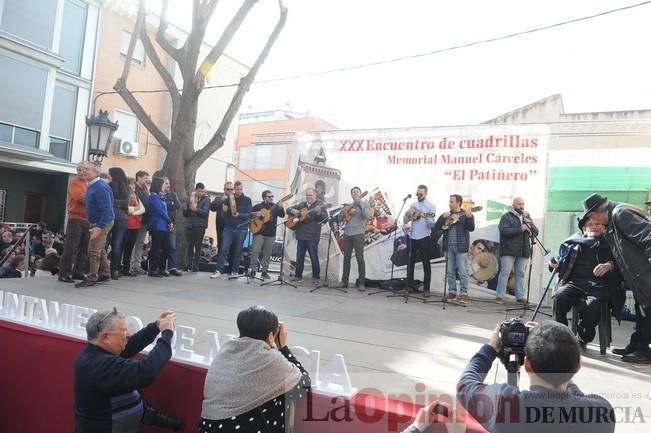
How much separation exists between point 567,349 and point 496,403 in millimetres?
329

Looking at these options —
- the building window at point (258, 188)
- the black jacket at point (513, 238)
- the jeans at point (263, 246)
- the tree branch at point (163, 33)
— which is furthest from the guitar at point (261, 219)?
the building window at point (258, 188)

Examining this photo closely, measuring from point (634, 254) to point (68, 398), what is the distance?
457 cm

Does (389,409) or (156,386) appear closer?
(389,409)

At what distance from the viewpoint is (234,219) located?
774cm

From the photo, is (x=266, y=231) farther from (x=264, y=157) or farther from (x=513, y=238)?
(x=264, y=157)

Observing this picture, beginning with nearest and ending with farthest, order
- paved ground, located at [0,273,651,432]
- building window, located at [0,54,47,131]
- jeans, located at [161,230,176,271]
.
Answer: paved ground, located at [0,273,651,432]
jeans, located at [161,230,176,271]
building window, located at [0,54,47,131]

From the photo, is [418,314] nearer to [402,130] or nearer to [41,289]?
[402,130]

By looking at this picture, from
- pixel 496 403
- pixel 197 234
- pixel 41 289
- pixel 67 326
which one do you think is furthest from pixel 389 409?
pixel 197 234

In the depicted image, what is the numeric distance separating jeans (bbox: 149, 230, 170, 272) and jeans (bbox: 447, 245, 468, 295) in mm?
4574

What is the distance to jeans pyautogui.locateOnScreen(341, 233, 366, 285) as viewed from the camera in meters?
7.53

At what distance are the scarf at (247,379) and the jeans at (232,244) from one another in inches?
227

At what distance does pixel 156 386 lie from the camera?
2836 mm

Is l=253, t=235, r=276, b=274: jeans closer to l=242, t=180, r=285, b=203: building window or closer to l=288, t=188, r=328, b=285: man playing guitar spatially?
l=288, t=188, r=328, b=285: man playing guitar

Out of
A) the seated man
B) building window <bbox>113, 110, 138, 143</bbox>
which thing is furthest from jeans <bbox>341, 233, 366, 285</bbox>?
building window <bbox>113, 110, 138, 143</bbox>
